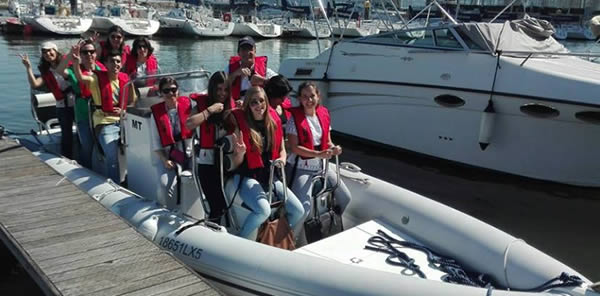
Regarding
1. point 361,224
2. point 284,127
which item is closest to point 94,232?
point 284,127

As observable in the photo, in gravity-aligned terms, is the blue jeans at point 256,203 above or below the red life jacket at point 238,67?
below

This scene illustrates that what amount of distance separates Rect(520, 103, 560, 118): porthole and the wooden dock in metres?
6.13

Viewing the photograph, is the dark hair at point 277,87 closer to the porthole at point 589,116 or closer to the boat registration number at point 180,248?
the boat registration number at point 180,248

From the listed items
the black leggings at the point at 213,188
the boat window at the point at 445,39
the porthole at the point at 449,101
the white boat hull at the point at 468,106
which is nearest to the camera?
the black leggings at the point at 213,188

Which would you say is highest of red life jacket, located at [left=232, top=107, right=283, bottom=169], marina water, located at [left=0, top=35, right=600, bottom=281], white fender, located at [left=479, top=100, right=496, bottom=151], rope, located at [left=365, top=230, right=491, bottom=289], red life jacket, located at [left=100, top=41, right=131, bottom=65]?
red life jacket, located at [left=100, top=41, right=131, bottom=65]

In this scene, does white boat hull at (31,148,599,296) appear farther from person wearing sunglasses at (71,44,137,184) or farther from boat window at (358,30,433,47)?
boat window at (358,30,433,47)

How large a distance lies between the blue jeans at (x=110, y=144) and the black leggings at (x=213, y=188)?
Result: 160 cm

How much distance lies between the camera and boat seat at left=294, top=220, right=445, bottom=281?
14.4ft

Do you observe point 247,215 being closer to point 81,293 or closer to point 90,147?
point 81,293

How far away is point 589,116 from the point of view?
7945 millimetres

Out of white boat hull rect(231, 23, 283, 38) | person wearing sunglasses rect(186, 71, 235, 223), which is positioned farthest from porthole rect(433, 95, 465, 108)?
white boat hull rect(231, 23, 283, 38)

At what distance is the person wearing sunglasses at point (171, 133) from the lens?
4.93 meters

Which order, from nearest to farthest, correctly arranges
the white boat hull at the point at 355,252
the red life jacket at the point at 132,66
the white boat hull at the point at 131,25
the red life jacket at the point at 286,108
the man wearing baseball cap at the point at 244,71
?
1. the white boat hull at the point at 355,252
2. the red life jacket at the point at 286,108
3. the man wearing baseball cap at the point at 244,71
4. the red life jacket at the point at 132,66
5. the white boat hull at the point at 131,25

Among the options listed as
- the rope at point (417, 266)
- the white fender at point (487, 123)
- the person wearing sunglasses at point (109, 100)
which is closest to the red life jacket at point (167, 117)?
the person wearing sunglasses at point (109, 100)
